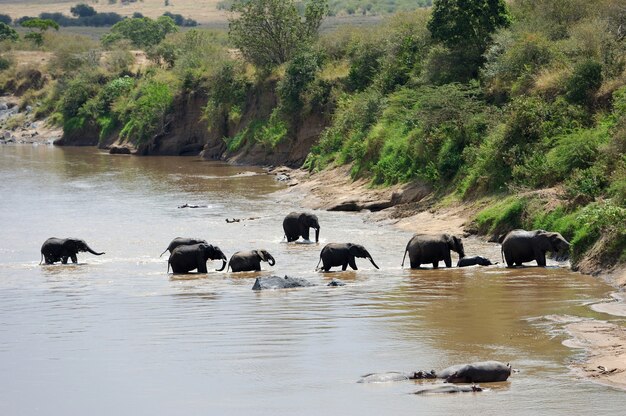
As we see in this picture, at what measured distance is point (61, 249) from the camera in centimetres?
2539

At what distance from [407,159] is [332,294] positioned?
14.6 meters

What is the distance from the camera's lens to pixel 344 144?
40.2 meters

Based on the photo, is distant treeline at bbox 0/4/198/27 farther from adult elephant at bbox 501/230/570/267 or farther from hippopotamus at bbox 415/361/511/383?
hippopotamus at bbox 415/361/511/383

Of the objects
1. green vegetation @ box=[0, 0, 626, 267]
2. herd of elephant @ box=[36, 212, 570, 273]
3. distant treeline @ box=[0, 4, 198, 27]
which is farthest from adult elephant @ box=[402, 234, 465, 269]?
distant treeline @ box=[0, 4, 198, 27]

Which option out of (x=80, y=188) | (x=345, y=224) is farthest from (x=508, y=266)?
(x=80, y=188)

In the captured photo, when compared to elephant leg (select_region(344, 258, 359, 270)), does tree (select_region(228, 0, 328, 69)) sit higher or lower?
higher

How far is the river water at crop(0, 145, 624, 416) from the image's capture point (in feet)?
42.7

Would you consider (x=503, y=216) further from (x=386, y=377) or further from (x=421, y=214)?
(x=386, y=377)

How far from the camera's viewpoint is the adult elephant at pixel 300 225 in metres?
27.7

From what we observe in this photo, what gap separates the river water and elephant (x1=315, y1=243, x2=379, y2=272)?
49 cm

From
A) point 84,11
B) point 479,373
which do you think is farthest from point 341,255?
point 84,11

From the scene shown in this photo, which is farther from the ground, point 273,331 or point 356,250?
point 356,250

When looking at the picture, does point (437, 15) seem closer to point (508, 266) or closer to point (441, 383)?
point (508, 266)

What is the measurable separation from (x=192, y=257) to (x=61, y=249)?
3454mm
